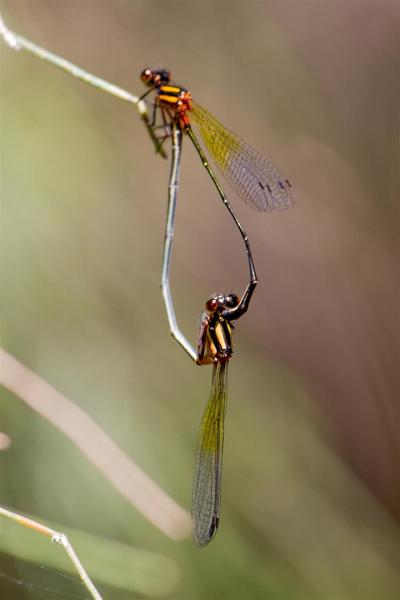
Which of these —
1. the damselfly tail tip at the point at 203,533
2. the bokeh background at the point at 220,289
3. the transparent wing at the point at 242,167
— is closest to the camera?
the damselfly tail tip at the point at 203,533

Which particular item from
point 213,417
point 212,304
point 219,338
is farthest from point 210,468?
point 212,304

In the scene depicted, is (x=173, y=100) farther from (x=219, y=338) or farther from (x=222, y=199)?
(x=219, y=338)

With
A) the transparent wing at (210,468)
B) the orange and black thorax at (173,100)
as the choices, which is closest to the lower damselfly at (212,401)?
the transparent wing at (210,468)

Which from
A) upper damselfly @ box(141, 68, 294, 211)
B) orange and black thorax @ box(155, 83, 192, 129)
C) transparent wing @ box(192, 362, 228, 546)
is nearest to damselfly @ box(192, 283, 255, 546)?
transparent wing @ box(192, 362, 228, 546)

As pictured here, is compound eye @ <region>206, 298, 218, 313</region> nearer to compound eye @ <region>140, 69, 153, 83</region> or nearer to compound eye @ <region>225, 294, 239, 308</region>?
compound eye @ <region>225, 294, 239, 308</region>

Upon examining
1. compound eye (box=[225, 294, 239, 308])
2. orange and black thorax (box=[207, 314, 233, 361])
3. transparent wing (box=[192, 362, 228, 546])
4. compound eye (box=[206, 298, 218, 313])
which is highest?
compound eye (box=[225, 294, 239, 308])

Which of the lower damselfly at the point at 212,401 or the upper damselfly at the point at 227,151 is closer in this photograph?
the lower damselfly at the point at 212,401

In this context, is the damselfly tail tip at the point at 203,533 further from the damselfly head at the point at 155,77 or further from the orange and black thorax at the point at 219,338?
the damselfly head at the point at 155,77
